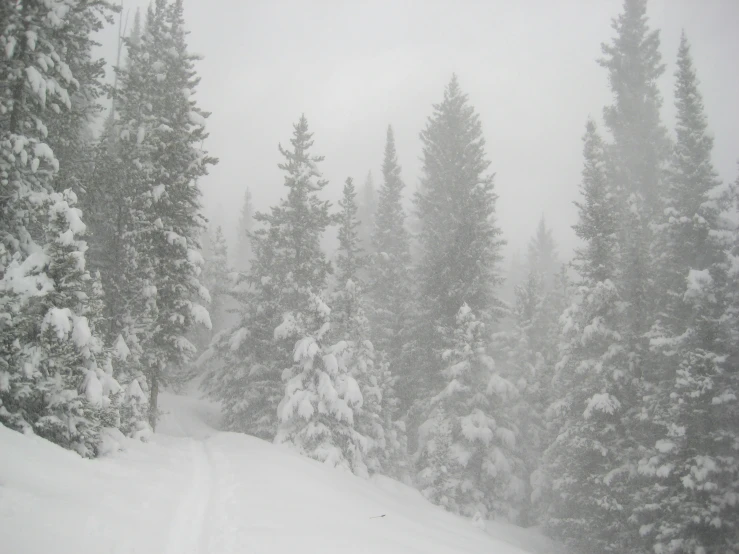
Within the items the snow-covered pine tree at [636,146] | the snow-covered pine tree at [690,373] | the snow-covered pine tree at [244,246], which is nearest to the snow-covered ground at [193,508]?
the snow-covered pine tree at [690,373]

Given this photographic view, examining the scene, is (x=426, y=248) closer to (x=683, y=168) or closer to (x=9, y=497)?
(x=683, y=168)

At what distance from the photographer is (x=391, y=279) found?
29094 millimetres

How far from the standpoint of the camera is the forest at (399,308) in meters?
11.7

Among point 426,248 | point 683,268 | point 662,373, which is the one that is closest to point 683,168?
point 683,268

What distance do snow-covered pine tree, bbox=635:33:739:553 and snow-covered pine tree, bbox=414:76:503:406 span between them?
8.96 metres

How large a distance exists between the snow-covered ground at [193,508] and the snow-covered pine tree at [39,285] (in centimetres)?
87

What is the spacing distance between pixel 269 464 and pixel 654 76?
31.6 metres

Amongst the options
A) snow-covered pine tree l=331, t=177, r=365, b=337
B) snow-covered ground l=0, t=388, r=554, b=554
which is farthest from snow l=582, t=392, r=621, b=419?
snow-covered pine tree l=331, t=177, r=365, b=337

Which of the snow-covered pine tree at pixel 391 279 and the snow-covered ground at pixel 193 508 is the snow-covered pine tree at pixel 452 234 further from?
the snow-covered ground at pixel 193 508

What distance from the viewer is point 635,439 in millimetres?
18391

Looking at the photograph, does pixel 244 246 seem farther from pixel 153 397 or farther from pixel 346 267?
pixel 153 397

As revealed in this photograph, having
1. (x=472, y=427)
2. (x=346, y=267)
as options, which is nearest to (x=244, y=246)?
(x=346, y=267)

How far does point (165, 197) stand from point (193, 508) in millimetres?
12877

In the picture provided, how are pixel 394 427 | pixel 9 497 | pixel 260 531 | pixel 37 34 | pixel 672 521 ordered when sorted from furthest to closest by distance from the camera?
pixel 394 427 < pixel 672 521 < pixel 37 34 < pixel 260 531 < pixel 9 497
